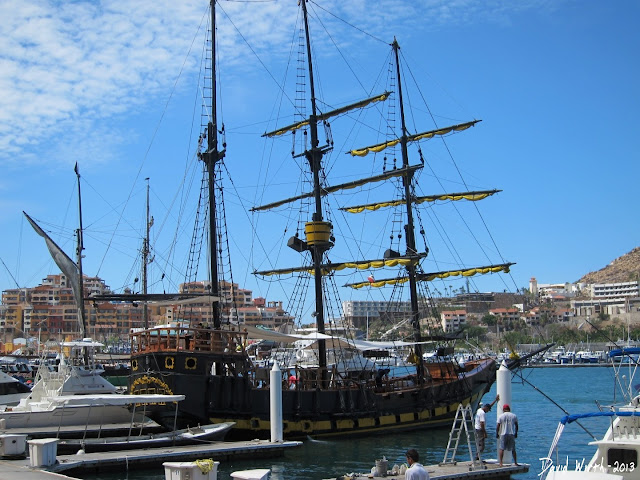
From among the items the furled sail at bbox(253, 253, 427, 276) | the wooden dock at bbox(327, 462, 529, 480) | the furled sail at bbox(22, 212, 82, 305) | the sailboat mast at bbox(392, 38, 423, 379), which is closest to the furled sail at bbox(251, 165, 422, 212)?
the sailboat mast at bbox(392, 38, 423, 379)

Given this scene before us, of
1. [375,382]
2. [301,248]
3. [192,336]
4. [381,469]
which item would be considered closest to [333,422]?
[375,382]

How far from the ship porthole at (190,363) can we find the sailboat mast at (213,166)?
395 cm

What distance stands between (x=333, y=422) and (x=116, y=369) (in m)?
55.7

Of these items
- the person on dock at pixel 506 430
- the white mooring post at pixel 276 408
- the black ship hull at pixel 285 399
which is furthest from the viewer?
the black ship hull at pixel 285 399

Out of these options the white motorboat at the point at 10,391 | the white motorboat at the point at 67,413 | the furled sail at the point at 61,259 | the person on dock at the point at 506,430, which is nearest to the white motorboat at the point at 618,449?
the person on dock at the point at 506,430

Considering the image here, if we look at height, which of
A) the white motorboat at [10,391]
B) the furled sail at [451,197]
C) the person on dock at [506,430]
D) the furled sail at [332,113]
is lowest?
the person on dock at [506,430]

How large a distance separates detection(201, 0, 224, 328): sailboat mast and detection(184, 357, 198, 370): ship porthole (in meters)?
3.95

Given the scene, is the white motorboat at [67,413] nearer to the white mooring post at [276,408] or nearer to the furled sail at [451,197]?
the white mooring post at [276,408]

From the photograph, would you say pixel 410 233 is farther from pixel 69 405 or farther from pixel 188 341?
pixel 69 405

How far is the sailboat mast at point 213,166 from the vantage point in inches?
1246

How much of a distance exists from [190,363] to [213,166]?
376 inches

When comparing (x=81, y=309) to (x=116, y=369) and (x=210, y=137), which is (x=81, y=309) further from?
(x=116, y=369)

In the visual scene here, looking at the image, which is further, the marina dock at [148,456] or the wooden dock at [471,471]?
the marina dock at [148,456]

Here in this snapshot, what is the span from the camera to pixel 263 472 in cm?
1436
